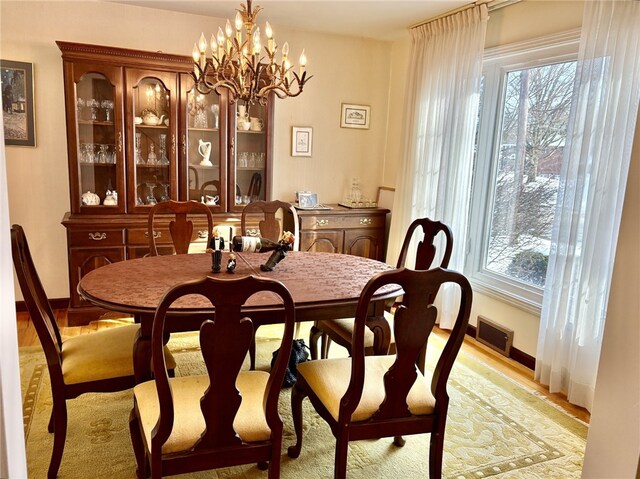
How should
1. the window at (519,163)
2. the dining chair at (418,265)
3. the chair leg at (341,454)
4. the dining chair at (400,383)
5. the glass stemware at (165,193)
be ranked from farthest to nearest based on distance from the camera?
the glass stemware at (165,193) < the window at (519,163) < the dining chair at (418,265) < the chair leg at (341,454) < the dining chair at (400,383)

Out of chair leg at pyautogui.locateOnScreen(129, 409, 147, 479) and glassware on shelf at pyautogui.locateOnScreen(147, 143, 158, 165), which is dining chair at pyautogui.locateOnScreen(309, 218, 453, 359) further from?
glassware on shelf at pyautogui.locateOnScreen(147, 143, 158, 165)

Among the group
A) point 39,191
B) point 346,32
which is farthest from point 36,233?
point 346,32

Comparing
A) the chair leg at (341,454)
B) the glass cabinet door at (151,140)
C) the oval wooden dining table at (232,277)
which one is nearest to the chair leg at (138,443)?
the oval wooden dining table at (232,277)

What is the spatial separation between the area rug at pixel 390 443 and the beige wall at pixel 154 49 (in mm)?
1484

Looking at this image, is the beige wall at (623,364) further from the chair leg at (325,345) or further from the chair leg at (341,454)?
the chair leg at (325,345)

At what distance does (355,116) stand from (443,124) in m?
1.14

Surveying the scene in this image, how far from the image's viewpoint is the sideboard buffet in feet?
11.9

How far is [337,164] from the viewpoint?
486 cm

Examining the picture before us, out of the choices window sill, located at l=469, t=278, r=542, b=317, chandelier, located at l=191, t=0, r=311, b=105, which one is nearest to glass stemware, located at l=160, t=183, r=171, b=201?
chandelier, located at l=191, t=0, r=311, b=105

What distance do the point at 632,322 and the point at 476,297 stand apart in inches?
118

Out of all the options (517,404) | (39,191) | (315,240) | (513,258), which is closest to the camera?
(517,404)

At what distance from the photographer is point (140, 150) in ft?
12.7

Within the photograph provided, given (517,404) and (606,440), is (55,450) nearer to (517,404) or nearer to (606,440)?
(606,440)

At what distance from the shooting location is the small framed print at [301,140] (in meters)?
4.63
